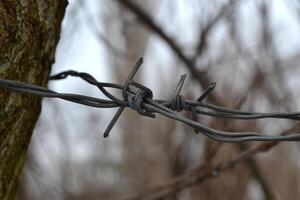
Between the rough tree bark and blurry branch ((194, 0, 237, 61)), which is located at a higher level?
blurry branch ((194, 0, 237, 61))

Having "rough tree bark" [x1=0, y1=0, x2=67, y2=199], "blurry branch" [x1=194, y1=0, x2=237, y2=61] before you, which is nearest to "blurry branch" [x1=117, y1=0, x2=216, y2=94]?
"blurry branch" [x1=194, y1=0, x2=237, y2=61]

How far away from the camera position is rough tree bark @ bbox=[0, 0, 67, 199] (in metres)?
0.78

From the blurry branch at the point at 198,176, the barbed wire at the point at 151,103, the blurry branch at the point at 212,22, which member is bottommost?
the barbed wire at the point at 151,103

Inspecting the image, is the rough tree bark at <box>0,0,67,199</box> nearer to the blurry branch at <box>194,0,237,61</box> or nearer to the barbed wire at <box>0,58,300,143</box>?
the barbed wire at <box>0,58,300,143</box>

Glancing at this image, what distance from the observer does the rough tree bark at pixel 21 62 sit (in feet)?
2.57

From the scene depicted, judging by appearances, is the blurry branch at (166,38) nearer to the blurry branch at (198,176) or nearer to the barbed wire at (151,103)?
the blurry branch at (198,176)

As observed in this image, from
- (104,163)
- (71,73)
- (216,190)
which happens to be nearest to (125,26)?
(216,190)

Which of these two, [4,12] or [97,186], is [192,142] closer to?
[4,12]

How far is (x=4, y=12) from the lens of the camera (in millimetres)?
774

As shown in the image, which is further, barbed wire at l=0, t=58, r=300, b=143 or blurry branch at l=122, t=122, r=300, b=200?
blurry branch at l=122, t=122, r=300, b=200

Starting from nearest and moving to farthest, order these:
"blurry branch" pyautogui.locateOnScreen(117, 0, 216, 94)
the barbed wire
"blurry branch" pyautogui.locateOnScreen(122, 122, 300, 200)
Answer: the barbed wire, "blurry branch" pyautogui.locateOnScreen(122, 122, 300, 200), "blurry branch" pyautogui.locateOnScreen(117, 0, 216, 94)

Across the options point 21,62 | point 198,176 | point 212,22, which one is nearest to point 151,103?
point 21,62

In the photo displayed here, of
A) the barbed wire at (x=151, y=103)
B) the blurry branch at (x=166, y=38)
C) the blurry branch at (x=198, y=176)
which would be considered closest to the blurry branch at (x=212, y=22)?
the blurry branch at (x=166, y=38)

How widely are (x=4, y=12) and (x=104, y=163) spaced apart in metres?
6.85
